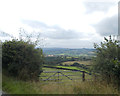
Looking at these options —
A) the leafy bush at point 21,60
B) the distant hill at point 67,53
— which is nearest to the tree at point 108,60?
the distant hill at point 67,53

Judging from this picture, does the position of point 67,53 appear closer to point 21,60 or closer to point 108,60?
point 108,60

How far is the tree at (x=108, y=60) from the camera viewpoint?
6.21 meters

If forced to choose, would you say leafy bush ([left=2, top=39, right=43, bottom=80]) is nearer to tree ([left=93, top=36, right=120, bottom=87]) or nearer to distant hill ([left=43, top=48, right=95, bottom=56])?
distant hill ([left=43, top=48, right=95, bottom=56])

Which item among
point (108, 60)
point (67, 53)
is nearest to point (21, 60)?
point (108, 60)

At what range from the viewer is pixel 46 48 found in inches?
316

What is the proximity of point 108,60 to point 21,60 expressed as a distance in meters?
5.30

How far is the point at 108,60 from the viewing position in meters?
6.89

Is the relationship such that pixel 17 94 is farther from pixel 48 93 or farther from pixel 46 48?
pixel 46 48

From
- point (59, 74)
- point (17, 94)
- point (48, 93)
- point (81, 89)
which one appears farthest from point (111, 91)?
point (17, 94)

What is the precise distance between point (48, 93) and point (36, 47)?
3.54 m

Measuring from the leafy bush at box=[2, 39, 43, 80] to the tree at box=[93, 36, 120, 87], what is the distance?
382 cm

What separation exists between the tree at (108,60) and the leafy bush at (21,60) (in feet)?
12.5

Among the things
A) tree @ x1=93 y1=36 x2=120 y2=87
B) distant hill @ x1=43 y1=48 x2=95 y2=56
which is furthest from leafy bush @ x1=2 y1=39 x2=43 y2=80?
tree @ x1=93 y1=36 x2=120 y2=87

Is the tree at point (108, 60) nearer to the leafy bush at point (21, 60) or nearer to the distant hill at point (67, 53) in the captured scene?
the distant hill at point (67, 53)
